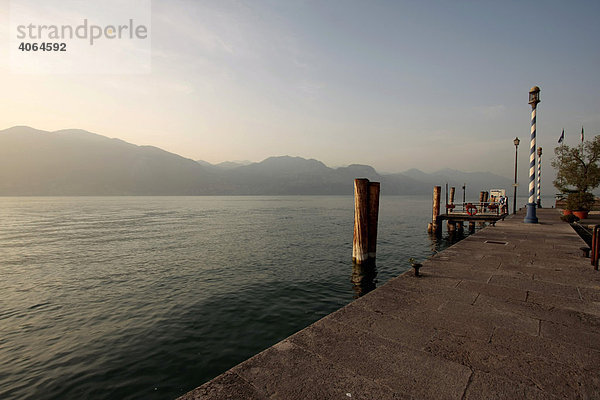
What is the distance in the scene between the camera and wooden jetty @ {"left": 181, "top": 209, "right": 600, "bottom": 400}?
2.90 metres

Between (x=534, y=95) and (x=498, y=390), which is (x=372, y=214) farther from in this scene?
(x=534, y=95)

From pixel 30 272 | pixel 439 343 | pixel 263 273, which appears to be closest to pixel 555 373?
pixel 439 343

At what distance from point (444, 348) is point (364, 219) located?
8895 mm

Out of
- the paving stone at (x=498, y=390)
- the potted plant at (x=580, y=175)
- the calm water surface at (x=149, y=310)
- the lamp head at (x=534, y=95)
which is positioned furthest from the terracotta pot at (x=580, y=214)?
the paving stone at (x=498, y=390)

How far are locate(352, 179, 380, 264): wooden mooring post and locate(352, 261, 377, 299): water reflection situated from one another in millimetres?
260

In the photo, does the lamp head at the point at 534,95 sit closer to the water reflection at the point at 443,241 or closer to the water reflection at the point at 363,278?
the water reflection at the point at 443,241

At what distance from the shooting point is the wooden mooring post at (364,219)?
1231 cm

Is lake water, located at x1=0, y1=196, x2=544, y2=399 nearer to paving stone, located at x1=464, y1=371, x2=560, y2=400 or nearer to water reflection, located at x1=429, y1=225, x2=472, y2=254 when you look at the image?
water reflection, located at x1=429, y1=225, x2=472, y2=254

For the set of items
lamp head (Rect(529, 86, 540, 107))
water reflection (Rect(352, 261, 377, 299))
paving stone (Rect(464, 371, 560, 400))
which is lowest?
water reflection (Rect(352, 261, 377, 299))

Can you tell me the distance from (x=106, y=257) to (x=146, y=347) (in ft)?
43.1

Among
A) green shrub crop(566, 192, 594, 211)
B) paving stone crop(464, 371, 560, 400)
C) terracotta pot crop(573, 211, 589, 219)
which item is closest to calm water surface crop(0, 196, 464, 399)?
paving stone crop(464, 371, 560, 400)

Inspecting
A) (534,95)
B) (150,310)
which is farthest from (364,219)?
(534,95)

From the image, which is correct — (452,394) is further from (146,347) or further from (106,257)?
(106,257)

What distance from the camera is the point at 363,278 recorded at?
1203cm
